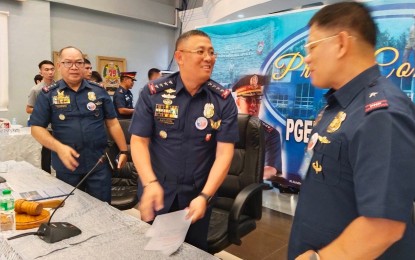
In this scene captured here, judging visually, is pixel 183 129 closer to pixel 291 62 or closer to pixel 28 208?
pixel 28 208

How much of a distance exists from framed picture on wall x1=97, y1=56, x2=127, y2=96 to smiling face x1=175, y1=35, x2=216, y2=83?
16.8 feet

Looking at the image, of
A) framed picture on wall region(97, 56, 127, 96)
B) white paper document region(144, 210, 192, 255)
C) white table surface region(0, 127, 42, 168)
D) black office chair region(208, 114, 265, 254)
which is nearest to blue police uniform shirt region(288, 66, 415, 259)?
white paper document region(144, 210, 192, 255)

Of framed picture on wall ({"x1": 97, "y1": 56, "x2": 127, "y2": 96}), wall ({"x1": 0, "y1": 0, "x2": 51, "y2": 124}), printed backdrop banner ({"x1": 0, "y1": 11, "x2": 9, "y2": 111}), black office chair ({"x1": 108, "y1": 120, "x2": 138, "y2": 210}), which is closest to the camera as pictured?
black office chair ({"x1": 108, "y1": 120, "x2": 138, "y2": 210})

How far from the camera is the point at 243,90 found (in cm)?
355

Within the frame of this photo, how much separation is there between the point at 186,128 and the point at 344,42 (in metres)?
0.84

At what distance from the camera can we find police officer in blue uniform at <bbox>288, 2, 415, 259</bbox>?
2.16ft

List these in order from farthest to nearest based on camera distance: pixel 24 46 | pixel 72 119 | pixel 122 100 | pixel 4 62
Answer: pixel 122 100, pixel 24 46, pixel 4 62, pixel 72 119

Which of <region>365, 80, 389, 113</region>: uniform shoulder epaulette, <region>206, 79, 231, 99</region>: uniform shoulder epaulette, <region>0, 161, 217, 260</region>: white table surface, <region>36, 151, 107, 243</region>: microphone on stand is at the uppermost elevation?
<region>206, 79, 231, 99</region>: uniform shoulder epaulette

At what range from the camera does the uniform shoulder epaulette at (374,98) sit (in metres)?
0.70

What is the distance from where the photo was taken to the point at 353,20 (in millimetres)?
789

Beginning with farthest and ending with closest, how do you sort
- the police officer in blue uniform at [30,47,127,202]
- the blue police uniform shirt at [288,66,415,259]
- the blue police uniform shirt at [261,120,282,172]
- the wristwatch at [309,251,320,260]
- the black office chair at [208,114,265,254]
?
the blue police uniform shirt at [261,120,282,172] → the police officer in blue uniform at [30,47,127,202] → the black office chair at [208,114,265,254] → the wristwatch at [309,251,320,260] → the blue police uniform shirt at [288,66,415,259]

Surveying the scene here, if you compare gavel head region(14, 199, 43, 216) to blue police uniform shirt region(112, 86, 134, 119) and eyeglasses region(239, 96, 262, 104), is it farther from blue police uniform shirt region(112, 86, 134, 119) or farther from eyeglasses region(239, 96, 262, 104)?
blue police uniform shirt region(112, 86, 134, 119)

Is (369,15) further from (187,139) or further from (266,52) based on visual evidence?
(266,52)

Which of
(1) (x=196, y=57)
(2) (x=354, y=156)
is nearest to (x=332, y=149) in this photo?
(2) (x=354, y=156)
